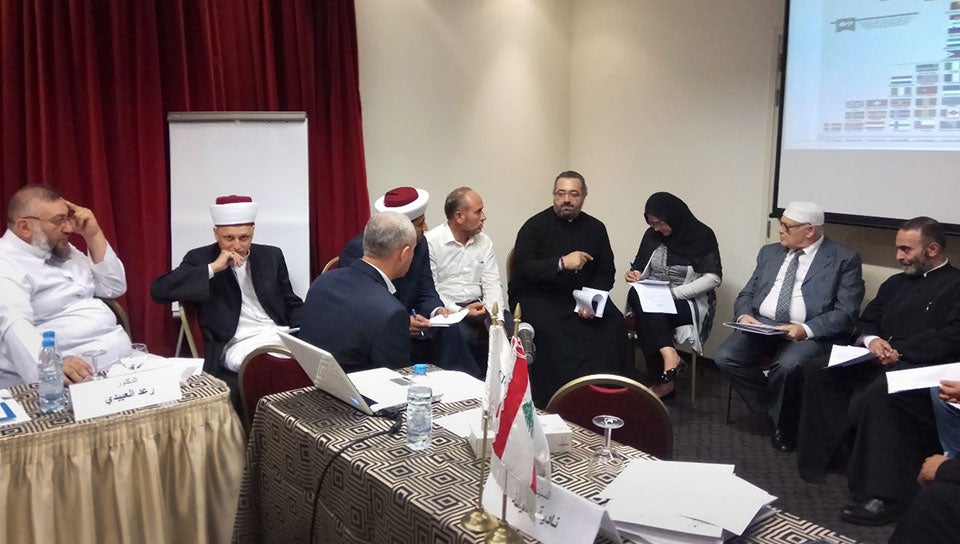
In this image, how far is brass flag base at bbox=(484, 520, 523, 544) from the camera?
1.35m

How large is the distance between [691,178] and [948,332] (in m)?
2.18

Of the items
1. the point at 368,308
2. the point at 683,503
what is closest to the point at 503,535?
the point at 683,503

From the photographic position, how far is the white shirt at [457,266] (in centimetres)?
412

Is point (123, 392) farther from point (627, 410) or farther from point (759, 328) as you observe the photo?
point (759, 328)

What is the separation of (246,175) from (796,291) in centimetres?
301

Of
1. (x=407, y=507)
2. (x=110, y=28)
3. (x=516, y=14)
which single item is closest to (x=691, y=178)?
(x=516, y=14)

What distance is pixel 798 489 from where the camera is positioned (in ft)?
10.6

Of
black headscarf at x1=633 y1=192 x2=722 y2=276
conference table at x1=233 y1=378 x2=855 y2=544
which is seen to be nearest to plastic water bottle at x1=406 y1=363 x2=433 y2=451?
conference table at x1=233 y1=378 x2=855 y2=544

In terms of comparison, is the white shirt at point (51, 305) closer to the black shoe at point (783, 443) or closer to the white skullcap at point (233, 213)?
the white skullcap at point (233, 213)

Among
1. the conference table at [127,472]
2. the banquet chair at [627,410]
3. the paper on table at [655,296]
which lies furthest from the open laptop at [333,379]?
the paper on table at [655,296]

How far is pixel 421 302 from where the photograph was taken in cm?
353

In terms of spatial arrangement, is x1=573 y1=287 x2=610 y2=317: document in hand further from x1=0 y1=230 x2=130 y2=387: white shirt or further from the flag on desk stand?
the flag on desk stand

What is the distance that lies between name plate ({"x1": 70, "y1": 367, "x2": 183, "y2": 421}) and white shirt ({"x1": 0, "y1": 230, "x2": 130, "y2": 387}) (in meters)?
0.62

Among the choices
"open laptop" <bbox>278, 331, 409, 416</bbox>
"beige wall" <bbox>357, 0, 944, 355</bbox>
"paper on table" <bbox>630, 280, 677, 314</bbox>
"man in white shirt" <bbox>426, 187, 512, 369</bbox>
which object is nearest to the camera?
"open laptop" <bbox>278, 331, 409, 416</bbox>
